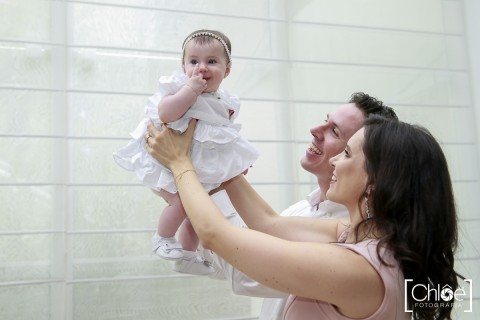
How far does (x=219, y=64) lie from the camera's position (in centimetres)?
132

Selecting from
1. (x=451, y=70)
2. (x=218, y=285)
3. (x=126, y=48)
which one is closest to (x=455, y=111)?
(x=451, y=70)

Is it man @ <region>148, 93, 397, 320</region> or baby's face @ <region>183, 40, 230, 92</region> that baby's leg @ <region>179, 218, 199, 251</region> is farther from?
baby's face @ <region>183, 40, 230, 92</region>

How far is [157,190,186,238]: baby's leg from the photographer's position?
4.32 ft

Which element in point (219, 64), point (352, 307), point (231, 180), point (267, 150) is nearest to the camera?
point (352, 307)

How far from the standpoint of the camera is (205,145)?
1.30 m

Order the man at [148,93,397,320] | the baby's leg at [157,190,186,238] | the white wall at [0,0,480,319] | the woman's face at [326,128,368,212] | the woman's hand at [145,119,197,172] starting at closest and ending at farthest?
1. the woman's face at [326,128,368,212]
2. the woman's hand at [145,119,197,172]
3. the baby's leg at [157,190,186,238]
4. the man at [148,93,397,320]
5. the white wall at [0,0,480,319]

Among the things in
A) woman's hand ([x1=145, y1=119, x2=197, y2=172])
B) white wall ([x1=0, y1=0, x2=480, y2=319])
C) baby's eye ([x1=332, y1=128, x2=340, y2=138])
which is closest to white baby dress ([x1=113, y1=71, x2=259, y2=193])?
woman's hand ([x1=145, y1=119, x2=197, y2=172])

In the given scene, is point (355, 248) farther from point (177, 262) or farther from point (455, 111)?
point (455, 111)

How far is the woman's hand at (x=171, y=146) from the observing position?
47.8 inches

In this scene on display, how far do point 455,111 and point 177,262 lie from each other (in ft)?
5.89

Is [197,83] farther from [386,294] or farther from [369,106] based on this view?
[386,294]

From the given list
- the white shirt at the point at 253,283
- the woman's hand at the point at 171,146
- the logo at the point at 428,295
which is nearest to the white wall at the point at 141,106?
the white shirt at the point at 253,283

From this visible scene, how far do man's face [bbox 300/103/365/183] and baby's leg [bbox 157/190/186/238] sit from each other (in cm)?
44

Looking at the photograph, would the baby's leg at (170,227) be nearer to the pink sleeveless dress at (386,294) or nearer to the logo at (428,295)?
the pink sleeveless dress at (386,294)
